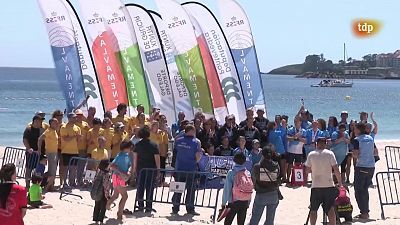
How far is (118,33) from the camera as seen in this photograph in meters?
19.5

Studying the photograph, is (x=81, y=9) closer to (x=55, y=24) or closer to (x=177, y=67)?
(x=55, y=24)

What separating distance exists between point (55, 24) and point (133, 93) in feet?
9.59

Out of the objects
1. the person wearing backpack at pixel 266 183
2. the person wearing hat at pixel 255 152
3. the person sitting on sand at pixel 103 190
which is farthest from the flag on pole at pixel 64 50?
the person wearing backpack at pixel 266 183

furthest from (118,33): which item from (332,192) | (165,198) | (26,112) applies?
(26,112)

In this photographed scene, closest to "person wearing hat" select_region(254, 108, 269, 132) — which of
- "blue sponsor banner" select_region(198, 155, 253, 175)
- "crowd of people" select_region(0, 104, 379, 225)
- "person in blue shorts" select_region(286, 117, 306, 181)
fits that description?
"crowd of people" select_region(0, 104, 379, 225)

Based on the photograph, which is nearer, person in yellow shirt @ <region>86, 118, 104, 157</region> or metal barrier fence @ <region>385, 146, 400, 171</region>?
person in yellow shirt @ <region>86, 118, 104, 157</region>

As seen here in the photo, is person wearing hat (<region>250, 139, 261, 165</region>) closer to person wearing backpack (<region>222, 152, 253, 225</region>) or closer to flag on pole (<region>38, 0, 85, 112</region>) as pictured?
person wearing backpack (<region>222, 152, 253, 225</region>)

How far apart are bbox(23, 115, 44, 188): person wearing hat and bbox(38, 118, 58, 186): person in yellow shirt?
29 cm

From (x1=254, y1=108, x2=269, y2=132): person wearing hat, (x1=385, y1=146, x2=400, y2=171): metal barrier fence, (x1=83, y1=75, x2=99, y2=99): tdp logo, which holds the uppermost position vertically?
(x1=83, y1=75, x2=99, y2=99): tdp logo

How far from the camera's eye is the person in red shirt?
7738 mm

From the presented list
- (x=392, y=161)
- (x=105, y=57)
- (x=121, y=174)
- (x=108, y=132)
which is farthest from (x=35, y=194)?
(x=392, y=161)

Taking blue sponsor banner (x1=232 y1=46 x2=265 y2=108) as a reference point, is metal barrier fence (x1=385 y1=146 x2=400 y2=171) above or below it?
below

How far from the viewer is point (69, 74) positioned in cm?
1845

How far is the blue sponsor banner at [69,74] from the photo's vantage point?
723 inches
